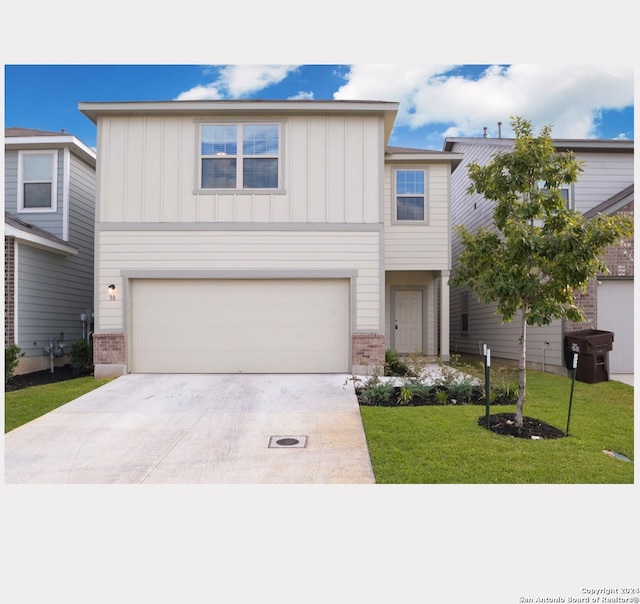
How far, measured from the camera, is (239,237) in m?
10.3

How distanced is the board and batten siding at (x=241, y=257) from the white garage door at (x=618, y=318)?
525 cm

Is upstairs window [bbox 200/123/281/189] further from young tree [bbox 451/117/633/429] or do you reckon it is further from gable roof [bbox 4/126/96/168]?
young tree [bbox 451/117/633/429]

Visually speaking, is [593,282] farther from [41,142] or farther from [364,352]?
[41,142]

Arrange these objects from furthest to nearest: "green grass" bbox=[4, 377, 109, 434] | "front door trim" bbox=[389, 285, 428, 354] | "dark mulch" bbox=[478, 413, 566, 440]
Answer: "front door trim" bbox=[389, 285, 428, 354] → "green grass" bbox=[4, 377, 109, 434] → "dark mulch" bbox=[478, 413, 566, 440]

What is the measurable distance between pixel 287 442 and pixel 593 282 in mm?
8480

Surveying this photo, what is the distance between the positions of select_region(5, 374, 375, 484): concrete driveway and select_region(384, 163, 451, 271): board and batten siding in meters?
4.90

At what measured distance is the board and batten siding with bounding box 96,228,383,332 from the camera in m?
10.2

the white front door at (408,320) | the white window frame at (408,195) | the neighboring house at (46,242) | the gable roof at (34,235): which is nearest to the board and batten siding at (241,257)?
the gable roof at (34,235)

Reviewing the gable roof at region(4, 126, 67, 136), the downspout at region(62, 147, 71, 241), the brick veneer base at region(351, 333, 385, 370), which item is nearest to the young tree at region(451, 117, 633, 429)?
the brick veneer base at region(351, 333, 385, 370)

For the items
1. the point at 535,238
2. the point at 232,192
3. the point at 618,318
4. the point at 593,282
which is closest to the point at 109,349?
the point at 232,192

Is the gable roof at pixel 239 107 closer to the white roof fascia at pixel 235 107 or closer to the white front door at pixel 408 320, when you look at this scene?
the white roof fascia at pixel 235 107

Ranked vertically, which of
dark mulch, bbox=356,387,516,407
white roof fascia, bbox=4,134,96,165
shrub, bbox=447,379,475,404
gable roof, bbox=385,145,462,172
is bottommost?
dark mulch, bbox=356,387,516,407

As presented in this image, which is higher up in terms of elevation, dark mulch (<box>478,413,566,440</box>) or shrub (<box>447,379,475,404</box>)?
shrub (<box>447,379,475,404</box>)

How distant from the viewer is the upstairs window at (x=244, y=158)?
10297mm
